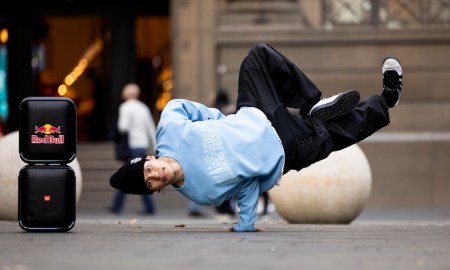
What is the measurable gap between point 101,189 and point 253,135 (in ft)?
37.3

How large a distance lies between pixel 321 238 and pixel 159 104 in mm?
16013

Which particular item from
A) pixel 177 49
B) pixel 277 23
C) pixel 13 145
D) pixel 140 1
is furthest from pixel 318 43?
pixel 13 145

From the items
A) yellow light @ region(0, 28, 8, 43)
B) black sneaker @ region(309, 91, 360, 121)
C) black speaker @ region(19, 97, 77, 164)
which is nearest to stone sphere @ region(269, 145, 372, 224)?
black sneaker @ region(309, 91, 360, 121)

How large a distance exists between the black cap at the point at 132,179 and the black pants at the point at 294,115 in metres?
1.16

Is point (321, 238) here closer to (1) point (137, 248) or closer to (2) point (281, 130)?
(2) point (281, 130)

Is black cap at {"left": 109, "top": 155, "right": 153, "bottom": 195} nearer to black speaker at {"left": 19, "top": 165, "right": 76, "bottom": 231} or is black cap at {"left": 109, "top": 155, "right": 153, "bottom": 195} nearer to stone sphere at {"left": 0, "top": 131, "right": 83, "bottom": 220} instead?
black speaker at {"left": 19, "top": 165, "right": 76, "bottom": 231}

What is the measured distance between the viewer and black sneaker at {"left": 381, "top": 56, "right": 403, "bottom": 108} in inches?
395

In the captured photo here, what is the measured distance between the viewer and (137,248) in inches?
313

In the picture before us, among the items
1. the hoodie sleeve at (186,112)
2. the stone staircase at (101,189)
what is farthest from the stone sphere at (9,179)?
the stone staircase at (101,189)

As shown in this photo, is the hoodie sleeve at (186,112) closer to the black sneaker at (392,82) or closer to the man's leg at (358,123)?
the man's leg at (358,123)

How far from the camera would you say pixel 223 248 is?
789 centimetres

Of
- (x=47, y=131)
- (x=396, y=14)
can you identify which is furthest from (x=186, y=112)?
(x=396, y=14)

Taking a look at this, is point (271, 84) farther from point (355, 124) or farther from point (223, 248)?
point (223, 248)

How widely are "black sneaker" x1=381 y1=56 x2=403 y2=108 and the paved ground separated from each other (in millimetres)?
1109
